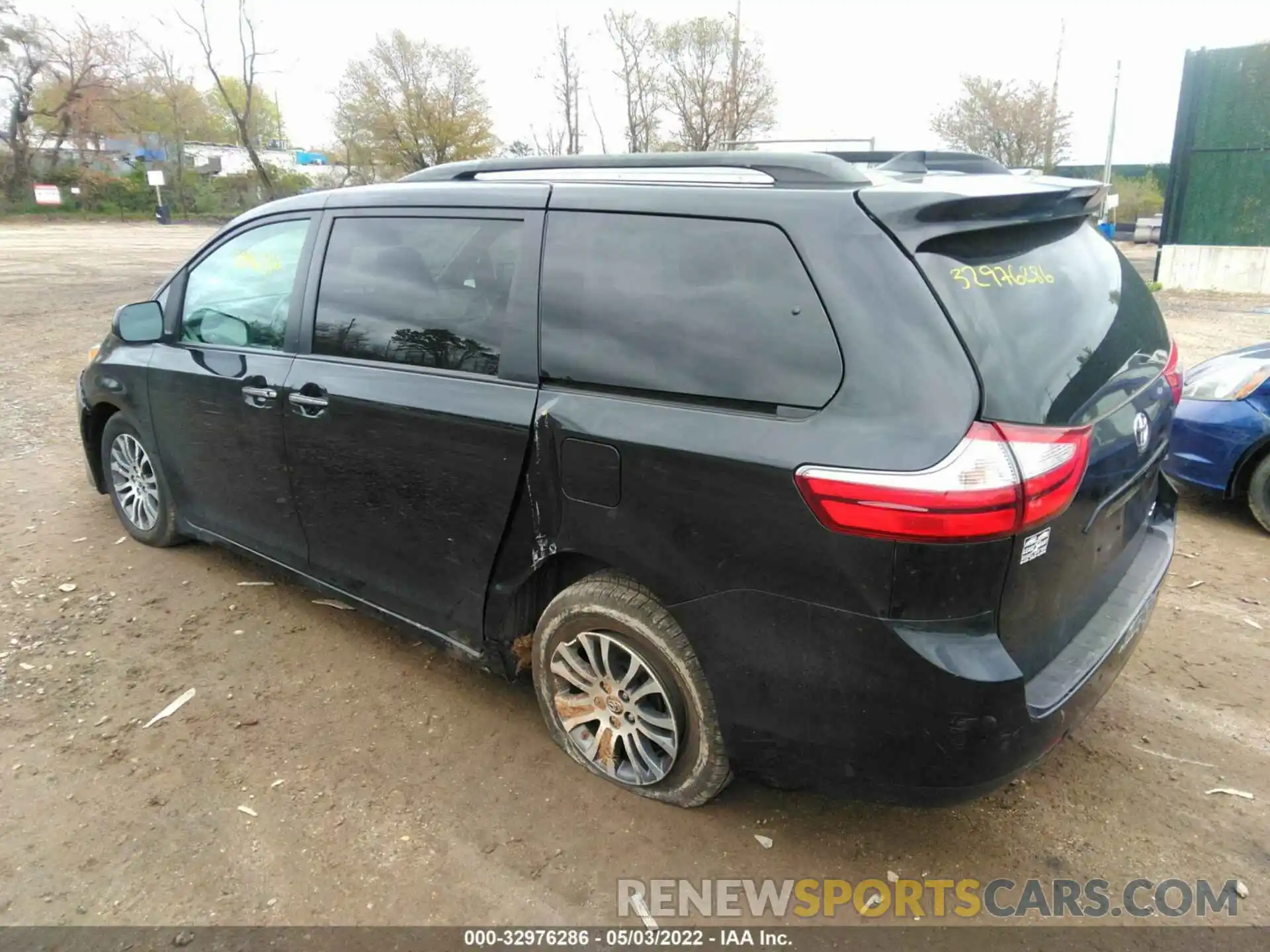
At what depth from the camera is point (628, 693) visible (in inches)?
104

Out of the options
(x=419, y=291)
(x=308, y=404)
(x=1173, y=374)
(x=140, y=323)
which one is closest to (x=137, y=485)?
(x=140, y=323)

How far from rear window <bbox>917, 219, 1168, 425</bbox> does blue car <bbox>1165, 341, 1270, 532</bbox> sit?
265 centimetres

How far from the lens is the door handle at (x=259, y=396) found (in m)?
3.41

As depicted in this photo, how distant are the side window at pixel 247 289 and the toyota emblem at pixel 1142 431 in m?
3.00

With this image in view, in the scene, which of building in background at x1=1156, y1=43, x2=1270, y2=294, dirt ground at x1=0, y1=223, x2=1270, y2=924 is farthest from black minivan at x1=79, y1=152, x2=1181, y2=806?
building in background at x1=1156, y1=43, x2=1270, y2=294

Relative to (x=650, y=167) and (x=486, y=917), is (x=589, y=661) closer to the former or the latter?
(x=486, y=917)

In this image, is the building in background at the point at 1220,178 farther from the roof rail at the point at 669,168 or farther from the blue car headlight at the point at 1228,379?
the roof rail at the point at 669,168

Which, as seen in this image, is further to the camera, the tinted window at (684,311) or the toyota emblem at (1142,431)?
the toyota emblem at (1142,431)

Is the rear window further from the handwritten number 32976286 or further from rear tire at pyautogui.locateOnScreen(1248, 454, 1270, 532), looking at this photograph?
rear tire at pyautogui.locateOnScreen(1248, 454, 1270, 532)

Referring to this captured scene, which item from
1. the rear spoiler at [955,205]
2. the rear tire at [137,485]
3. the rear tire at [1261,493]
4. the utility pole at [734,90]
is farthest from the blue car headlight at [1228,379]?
the utility pole at [734,90]

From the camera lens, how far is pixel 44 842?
8.47 feet

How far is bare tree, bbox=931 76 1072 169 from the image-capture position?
114 feet

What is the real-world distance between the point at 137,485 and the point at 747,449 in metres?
3.80

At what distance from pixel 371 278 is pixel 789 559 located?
195 cm
